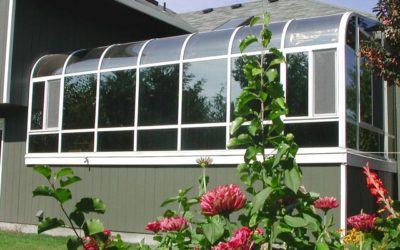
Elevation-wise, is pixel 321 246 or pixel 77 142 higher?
pixel 77 142

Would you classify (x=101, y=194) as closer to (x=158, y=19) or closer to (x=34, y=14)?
(x=34, y=14)

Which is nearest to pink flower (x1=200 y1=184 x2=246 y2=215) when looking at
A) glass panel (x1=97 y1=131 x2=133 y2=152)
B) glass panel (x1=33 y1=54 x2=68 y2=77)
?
glass panel (x1=97 y1=131 x2=133 y2=152)

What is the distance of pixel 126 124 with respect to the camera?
37.2 ft

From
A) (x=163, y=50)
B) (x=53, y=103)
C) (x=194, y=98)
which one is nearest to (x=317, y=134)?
(x=194, y=98)

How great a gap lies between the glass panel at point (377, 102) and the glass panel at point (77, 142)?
594cm

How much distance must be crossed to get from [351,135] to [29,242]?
616 centimetres

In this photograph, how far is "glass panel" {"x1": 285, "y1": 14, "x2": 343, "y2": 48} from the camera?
9258 mm

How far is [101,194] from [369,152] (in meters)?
5.43

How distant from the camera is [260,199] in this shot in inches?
69.7

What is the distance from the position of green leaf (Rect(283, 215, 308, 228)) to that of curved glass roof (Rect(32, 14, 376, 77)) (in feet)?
25.6

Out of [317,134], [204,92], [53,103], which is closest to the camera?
[317,134]

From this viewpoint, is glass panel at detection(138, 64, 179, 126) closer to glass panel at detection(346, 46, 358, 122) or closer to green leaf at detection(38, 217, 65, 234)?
glass panel at detection(346, 46, 358, 122)

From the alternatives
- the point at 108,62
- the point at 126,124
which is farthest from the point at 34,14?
the point at 126,124

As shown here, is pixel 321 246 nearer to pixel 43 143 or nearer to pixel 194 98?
pixel 194 98
